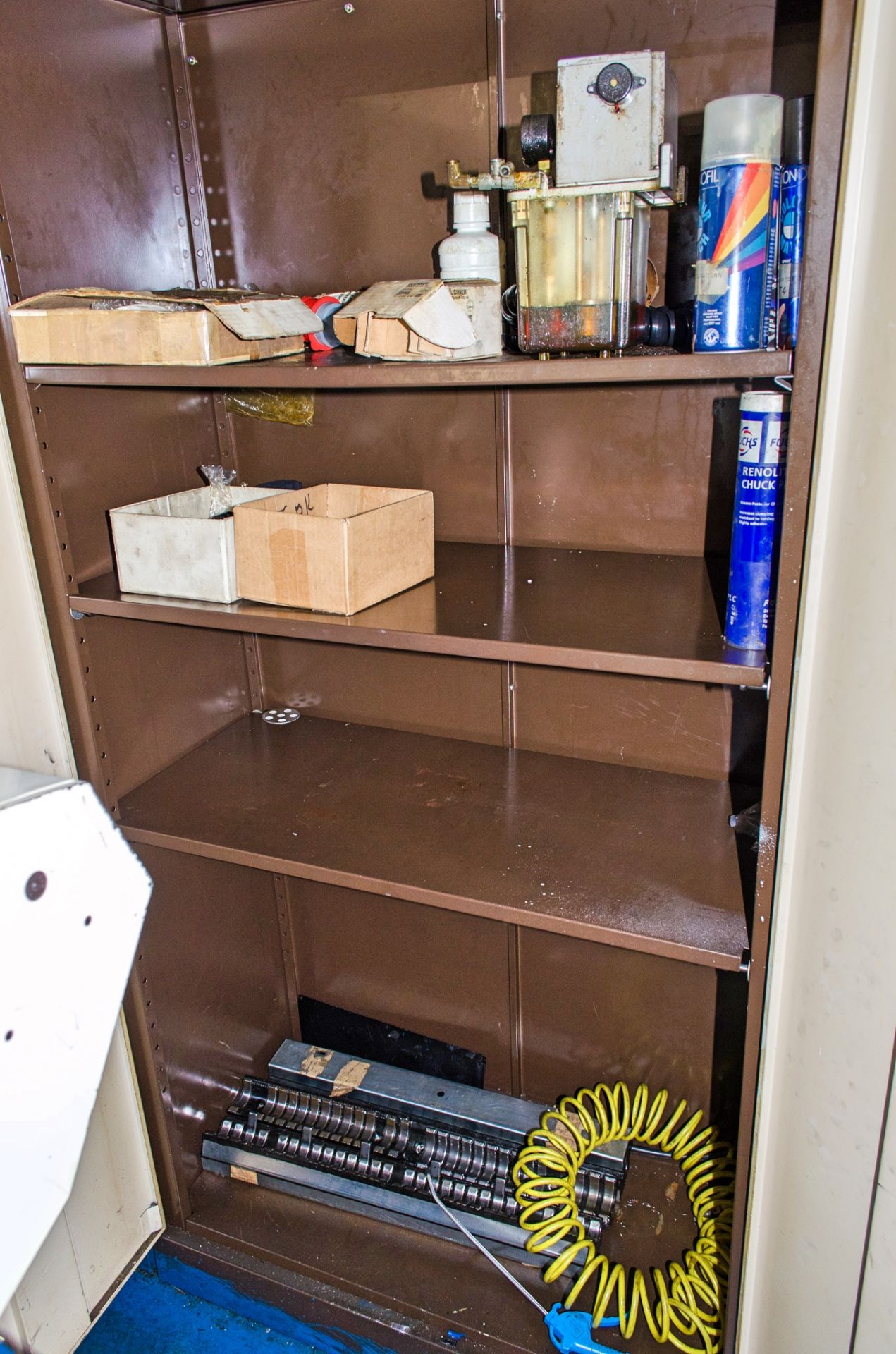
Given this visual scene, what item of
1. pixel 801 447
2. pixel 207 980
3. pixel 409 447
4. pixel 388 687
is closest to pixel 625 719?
pixel 388 687

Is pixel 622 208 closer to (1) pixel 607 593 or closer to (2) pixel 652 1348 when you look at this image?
(1) pixel 607 593

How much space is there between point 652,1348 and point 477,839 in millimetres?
882

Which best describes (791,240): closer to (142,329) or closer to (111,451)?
(142,329)

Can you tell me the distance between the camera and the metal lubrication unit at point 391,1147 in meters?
1.63

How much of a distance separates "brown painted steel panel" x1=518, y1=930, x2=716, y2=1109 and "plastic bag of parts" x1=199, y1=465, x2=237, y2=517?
3.24 ft

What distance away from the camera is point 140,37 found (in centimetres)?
149

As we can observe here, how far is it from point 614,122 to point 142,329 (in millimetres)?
646

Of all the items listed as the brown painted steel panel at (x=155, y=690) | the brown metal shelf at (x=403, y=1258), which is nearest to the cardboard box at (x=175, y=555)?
the brown painted steel panel at (x=155, y=690)

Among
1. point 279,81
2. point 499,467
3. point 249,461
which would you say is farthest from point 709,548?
point 279,81

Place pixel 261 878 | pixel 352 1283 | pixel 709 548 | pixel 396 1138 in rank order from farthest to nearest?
1. pixel 261 878
2. pixel 396 1138
3. pixel 352 1283
4. pixel 709 548

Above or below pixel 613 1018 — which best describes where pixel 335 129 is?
above

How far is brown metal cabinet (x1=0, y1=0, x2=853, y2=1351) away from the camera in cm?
126

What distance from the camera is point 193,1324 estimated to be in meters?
1.67

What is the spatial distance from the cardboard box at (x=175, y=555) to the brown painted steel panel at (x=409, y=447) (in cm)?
37
